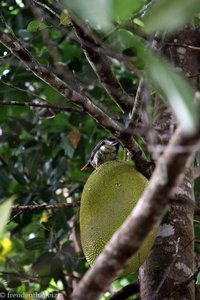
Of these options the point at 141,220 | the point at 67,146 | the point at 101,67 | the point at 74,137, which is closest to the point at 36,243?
the point at 67,146

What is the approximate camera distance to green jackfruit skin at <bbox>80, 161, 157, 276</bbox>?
1.22 m

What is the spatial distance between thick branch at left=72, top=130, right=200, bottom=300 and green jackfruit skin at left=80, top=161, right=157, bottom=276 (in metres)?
0.51

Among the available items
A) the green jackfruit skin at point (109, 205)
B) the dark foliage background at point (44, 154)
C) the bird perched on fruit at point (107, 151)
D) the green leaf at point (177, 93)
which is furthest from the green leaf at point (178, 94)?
the dark foliage background at point (44, 154)

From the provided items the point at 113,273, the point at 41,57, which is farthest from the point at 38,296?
the point at 113,273

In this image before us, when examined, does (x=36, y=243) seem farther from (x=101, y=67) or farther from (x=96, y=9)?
(x=96, y=9)

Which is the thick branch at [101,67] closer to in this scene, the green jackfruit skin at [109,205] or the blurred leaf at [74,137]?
the green jackfruit skin at [109,205]

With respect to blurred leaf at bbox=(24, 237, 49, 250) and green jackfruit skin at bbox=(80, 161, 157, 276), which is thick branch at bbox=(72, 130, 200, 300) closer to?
green jackfruit skin at bbox=(80, 161, 157, 276)

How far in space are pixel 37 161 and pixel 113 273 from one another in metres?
1.56

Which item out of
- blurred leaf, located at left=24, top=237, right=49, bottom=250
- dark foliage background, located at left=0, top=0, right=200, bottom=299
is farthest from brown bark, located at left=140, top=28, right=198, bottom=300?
blurred leaf, located at left=24, top=237, right=49, bottom=250

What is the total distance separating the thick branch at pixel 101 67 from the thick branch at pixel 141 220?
22.3 inches

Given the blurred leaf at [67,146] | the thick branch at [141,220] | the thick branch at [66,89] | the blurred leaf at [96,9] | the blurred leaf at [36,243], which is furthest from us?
the blurred leaf at [67,146]

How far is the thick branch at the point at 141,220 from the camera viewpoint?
2.06ft

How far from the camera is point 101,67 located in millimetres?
1308

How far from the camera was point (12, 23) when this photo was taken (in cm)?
226
